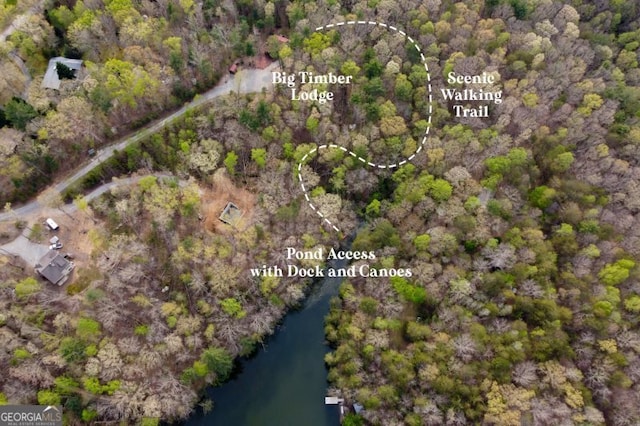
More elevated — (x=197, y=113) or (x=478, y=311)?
(x=197, y=113)

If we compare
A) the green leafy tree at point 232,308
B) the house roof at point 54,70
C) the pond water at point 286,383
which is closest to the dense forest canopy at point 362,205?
the green leafy tree at point 232,308

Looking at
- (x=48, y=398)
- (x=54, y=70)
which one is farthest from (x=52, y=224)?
(x=54, y=70)

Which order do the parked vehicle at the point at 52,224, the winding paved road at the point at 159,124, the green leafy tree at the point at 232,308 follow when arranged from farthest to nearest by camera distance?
the winding paved road at the point at 159,124 < the parked vehicle at the point at 52,224 < the green leafy tree at the point at 232,308

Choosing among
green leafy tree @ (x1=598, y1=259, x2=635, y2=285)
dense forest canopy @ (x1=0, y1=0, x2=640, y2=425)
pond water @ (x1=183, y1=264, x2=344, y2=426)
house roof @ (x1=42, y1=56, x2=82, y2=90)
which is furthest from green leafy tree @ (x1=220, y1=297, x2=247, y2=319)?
green leafy tree @ (x1=598, y1=259, x2=635, y2=285)

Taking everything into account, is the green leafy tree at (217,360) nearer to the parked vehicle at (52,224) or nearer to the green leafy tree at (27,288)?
the green leafy tree at (27,288)

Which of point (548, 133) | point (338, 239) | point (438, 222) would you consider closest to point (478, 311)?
point (438, 222)

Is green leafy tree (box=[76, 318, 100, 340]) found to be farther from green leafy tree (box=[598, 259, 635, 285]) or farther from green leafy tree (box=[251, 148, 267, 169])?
green leafy tree (box=[598, 259, 635, 285])

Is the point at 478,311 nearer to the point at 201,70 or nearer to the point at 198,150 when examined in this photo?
the point at 198,150

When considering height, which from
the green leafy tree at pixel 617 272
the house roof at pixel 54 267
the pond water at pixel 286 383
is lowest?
the pond water at pixel 286 383
